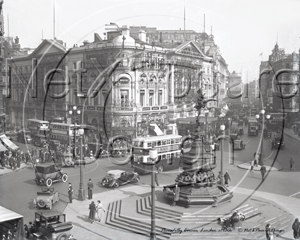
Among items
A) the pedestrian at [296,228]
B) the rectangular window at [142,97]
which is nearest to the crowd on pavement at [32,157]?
the rectangular window at [142,97]

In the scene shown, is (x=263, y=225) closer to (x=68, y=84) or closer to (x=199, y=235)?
(x=199, y=235)

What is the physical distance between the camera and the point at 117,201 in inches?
846

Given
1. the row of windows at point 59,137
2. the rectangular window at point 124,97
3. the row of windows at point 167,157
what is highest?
the rectangular window at point 124,97

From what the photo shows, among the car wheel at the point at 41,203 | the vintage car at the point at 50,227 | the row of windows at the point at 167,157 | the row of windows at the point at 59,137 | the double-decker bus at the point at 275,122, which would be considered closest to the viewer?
the vintage car at the point at 50,227

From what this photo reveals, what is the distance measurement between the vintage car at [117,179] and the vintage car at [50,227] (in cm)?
884

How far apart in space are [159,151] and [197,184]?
10116 millimetres

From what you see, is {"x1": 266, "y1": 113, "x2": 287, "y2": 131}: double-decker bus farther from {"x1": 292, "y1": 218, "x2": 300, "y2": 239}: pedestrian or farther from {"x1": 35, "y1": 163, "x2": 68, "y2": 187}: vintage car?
{"x1": 292, "y1": 218, "x2": 300, "y2": 239}: pedestrian

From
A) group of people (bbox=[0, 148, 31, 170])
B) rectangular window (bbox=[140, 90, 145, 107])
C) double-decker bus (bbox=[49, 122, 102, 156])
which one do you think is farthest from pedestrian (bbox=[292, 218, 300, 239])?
rectangular window (bbox=[140, 90, 145, 107])

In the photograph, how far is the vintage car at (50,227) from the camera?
1527cm

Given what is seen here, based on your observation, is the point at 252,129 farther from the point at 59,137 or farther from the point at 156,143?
the point at 59,137

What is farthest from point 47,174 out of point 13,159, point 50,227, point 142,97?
point 142,97

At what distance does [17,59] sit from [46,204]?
41925 millimetres

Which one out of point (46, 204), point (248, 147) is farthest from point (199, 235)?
point (248, 147)

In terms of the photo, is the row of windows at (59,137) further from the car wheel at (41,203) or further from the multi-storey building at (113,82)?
the car wheel at (41,203)
